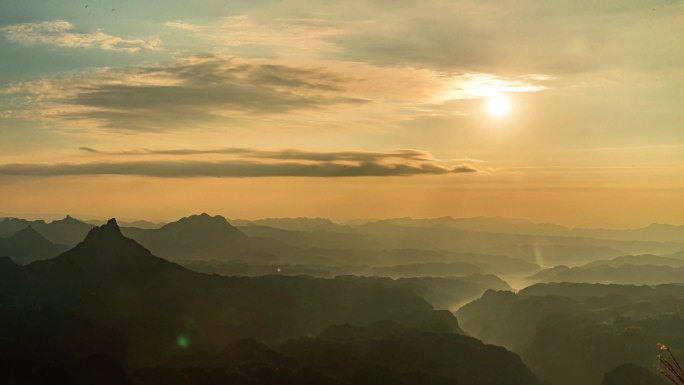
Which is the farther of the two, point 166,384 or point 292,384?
point 292,384

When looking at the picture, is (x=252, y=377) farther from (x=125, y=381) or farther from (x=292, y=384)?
(x=125, y=381)

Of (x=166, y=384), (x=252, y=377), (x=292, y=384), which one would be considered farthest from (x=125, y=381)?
(x=292, y=384)

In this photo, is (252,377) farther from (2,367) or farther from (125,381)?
(2,367)

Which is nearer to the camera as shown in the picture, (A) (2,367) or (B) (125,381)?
(B) (125,381)

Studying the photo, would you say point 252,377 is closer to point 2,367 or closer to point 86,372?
point 86,372

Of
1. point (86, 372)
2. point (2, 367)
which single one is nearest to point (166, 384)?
point (86, 372)

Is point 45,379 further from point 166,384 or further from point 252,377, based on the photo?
point 252,377

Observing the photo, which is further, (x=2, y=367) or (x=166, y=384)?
(x=2, y=367)
